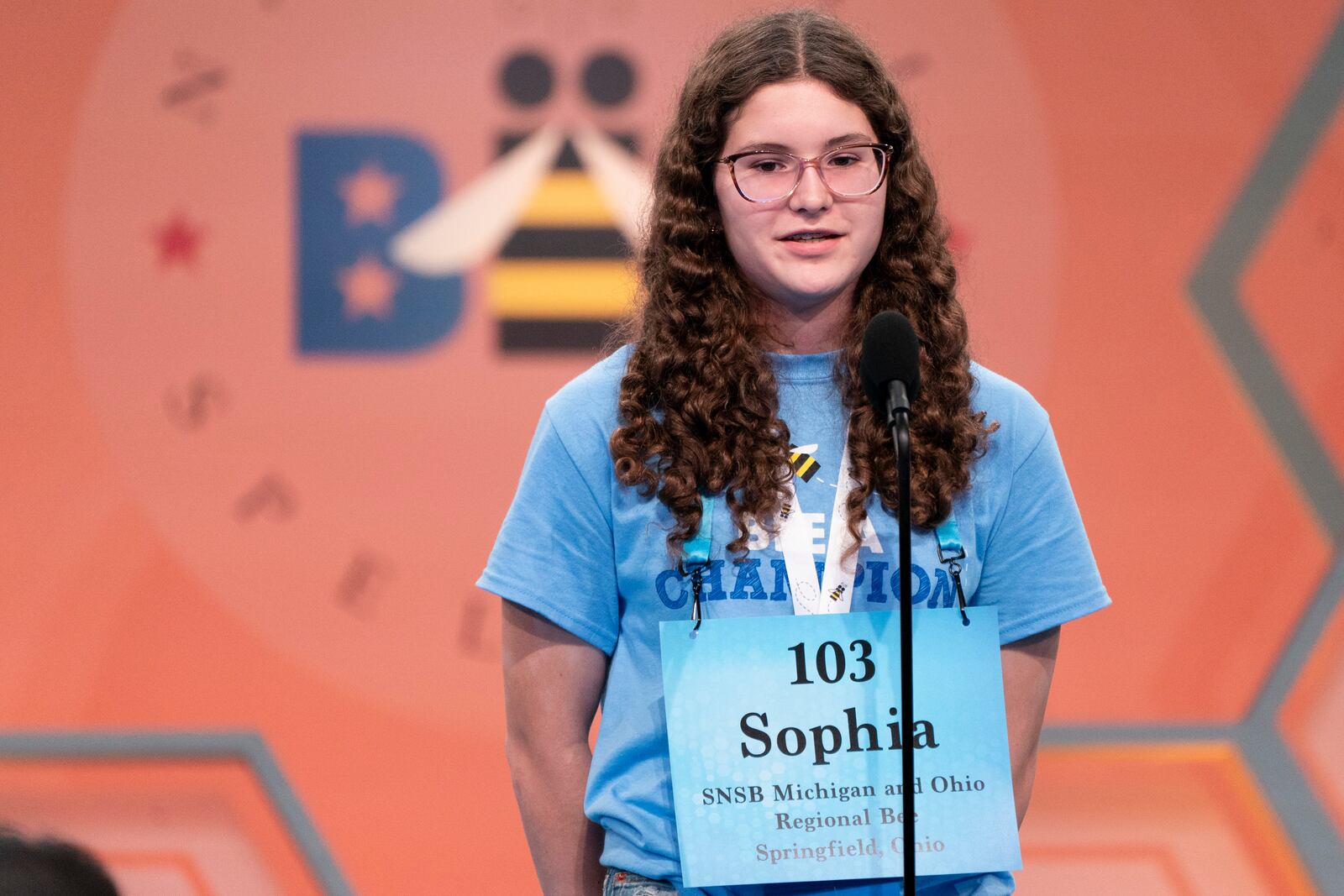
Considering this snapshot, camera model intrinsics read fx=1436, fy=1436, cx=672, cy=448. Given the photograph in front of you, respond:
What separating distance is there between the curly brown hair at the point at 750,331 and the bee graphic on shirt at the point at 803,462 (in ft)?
0.03

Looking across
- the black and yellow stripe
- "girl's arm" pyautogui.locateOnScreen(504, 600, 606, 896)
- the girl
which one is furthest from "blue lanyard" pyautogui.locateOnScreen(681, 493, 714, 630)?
the black and yellow stripe

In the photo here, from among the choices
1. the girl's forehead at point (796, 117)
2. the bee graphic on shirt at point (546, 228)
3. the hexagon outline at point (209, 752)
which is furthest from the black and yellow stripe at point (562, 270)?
the girl's forehead at point (796, 117)

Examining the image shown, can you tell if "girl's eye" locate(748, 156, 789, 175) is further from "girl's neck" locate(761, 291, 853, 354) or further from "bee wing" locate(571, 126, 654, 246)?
"bee wing" locate(571, 126, 654, 246)

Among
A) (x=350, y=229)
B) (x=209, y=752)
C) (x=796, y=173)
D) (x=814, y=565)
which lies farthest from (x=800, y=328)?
(x=209, y=752)

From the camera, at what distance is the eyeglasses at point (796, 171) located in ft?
4.73

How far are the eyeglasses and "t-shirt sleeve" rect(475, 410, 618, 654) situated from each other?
32cm

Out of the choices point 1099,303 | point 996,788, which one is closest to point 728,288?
point 996,788

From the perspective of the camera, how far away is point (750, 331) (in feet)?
4.89

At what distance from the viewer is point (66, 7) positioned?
9.95 ft

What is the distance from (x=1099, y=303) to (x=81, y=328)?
2156 millimetres

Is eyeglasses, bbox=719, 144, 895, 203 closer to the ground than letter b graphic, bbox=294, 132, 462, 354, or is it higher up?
closer to the ground

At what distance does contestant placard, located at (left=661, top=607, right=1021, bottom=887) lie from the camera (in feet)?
4.33

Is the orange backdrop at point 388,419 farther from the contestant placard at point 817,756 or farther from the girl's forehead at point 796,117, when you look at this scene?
the contestant placard at point 817,756

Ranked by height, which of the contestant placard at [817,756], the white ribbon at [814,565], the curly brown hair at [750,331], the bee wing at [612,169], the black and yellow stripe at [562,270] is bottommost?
the contestant placard at [817,756]
